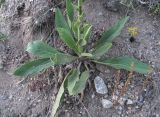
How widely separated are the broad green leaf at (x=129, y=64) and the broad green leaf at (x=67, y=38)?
24 centimetres

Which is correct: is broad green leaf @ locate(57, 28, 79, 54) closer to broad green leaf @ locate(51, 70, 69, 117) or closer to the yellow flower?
broad green leaf @ locate(51, 70, 69, 117)

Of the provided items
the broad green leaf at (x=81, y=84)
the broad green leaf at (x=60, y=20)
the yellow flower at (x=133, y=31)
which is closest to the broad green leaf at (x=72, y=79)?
the broad green leaf at (x=81, y=84)

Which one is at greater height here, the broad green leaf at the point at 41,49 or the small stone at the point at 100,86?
the broad green leaf at the point at 41,49

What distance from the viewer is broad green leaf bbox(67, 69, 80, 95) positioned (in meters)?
2.47

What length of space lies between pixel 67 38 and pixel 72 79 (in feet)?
1.03

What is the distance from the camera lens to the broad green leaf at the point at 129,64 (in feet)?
8.43

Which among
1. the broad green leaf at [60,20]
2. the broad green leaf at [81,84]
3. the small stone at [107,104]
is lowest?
the small stone at [107,104]

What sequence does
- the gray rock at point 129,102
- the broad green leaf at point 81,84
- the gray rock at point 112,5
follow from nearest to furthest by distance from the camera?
1. the broad green leaf at point 81,84
2. the gray rock at point 129,102
3. the gray rock at point 112,5

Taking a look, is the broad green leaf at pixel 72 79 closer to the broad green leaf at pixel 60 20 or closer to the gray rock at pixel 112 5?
the broad green leaf at pixel 60 20

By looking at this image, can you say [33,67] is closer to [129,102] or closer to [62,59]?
[62,59]

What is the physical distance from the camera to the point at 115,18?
2.96 meters

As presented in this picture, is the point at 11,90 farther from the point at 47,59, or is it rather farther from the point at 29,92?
the point at 47,59

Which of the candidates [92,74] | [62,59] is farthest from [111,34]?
[62,59]

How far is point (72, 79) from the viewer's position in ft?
8.40
